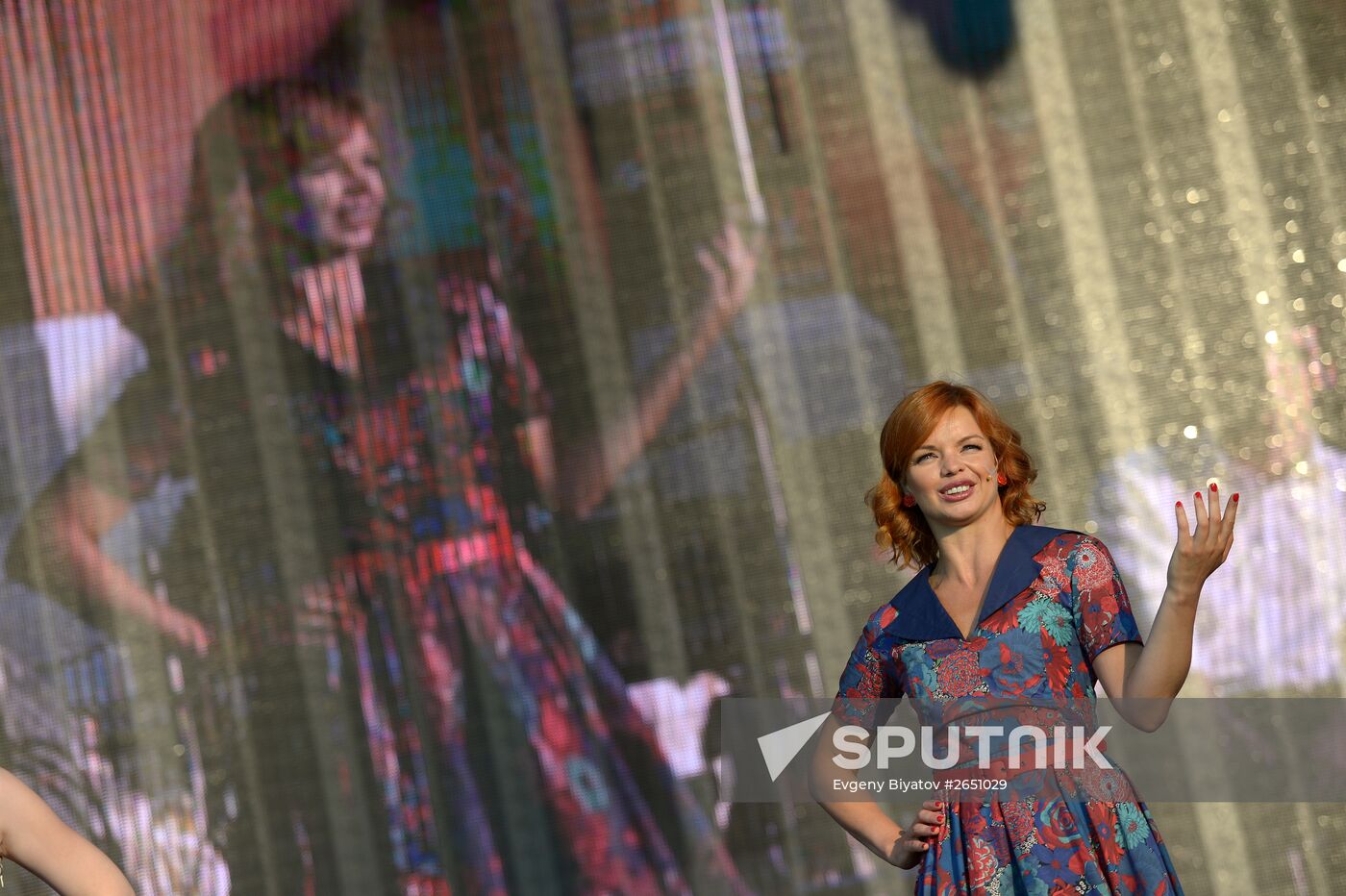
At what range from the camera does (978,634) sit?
1.71 m

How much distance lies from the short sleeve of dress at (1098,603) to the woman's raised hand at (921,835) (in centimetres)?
24

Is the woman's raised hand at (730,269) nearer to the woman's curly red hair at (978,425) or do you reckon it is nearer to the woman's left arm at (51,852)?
the woman's curly red hair at (978,425)

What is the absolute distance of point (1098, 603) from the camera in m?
1.66

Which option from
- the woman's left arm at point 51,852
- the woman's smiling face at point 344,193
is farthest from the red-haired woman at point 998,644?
the woman's smiling face at point 344,193

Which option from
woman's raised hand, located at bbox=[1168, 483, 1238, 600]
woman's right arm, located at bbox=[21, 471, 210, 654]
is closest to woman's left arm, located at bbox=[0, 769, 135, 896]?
woman's raised hand, located at bbox=[1168, 483, 1238, 600]

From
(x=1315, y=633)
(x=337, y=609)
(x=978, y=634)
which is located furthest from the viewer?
(x=337, y=609)

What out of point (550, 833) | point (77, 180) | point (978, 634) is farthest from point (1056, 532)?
point (77, 180)

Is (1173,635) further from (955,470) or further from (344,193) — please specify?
(344,193)

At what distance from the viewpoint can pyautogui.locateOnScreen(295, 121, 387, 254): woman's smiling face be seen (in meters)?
3.46

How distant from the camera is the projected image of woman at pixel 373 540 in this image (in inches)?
130

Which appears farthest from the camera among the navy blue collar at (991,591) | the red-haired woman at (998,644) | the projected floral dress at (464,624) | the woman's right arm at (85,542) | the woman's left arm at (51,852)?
the woman's right arm at (85,542)

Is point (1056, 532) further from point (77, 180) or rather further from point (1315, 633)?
point (77, 180)

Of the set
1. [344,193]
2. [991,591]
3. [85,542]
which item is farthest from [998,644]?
[85,542]

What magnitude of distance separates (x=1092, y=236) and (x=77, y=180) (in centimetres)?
229
